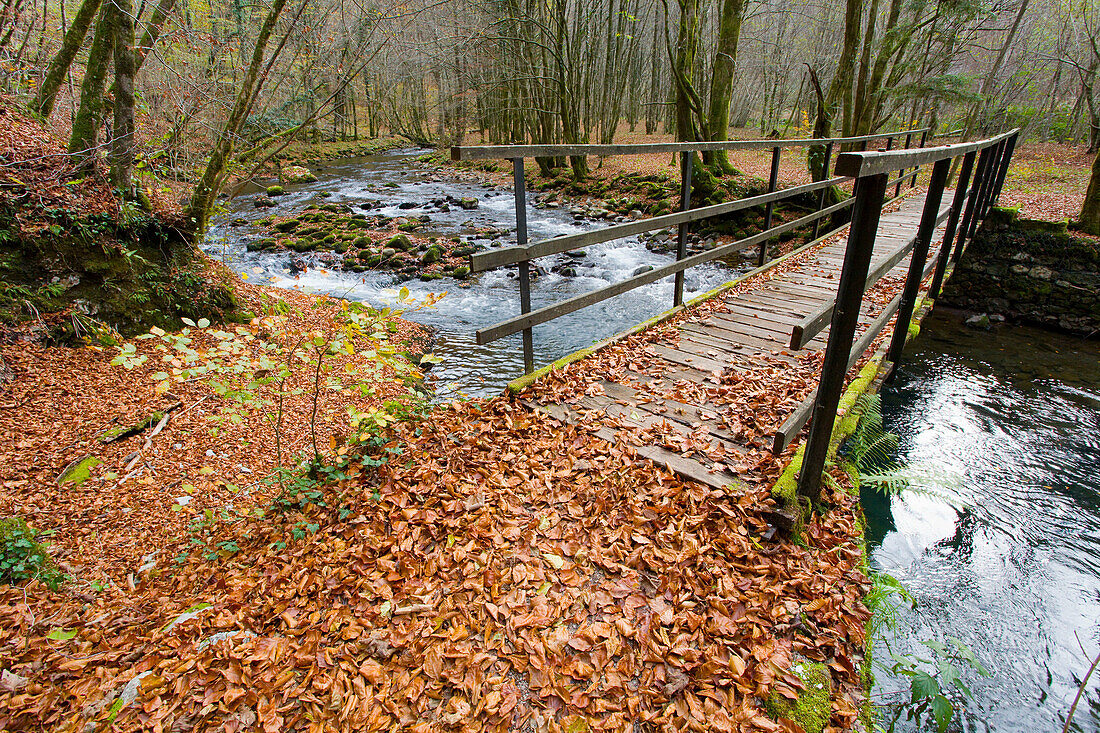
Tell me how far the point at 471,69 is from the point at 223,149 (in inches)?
669

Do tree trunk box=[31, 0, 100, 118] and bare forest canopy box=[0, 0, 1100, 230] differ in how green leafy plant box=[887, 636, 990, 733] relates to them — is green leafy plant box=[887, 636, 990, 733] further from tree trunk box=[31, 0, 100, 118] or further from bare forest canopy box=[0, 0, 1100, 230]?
tree trunk box=[31, 0, 100, 118]

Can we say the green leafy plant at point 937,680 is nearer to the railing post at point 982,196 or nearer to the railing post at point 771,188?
the railing post at point 771,188

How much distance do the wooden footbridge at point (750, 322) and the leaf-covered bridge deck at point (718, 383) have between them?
0.04 ft

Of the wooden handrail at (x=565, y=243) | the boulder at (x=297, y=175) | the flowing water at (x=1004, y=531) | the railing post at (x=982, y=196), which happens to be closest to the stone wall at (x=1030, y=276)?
the railing post at (x=982, y=196)

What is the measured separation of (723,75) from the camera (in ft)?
47.5

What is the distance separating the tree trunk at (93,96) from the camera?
6.36 metres

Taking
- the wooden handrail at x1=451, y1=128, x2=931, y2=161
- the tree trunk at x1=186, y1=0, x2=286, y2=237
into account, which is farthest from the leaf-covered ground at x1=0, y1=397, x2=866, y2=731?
the tree trunk at x1=186, y1=0, x2=286, y2=237

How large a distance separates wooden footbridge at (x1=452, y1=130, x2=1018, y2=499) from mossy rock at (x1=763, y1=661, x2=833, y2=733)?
0.95 m

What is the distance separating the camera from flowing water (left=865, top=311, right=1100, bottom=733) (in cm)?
283

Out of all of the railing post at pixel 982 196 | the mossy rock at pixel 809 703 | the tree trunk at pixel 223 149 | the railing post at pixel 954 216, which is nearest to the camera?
the mossy rock at pixel 809 703

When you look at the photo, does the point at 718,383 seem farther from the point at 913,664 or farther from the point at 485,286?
the point at 485,286

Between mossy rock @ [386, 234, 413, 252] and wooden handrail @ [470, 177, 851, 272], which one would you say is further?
mossy rock @ [386, 234, 413, 252]

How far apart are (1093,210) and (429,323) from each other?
40.2 feet

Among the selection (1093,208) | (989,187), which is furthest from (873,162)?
(1093,208)
